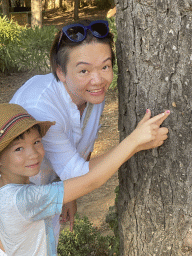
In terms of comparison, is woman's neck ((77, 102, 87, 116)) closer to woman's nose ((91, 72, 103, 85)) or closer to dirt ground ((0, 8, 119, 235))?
woman's nose ((91, 72, 103, 85))

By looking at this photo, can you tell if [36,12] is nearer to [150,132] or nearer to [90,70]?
[90,70]

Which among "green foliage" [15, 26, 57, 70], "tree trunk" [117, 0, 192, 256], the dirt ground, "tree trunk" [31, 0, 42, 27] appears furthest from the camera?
"tree trunk" [31, 0, 42, 27]

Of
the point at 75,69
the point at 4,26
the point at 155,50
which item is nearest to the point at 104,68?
the point at 75,69

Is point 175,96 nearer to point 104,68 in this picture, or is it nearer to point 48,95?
point 104,68

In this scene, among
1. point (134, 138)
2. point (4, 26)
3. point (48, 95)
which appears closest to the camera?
point (134, 138)

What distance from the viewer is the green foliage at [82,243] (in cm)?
286

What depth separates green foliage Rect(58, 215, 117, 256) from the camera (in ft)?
9.37

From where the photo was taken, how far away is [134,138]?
1.77m

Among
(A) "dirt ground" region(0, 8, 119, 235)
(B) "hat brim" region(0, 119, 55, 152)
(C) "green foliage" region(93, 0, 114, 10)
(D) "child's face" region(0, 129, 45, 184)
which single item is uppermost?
(B) "hat brim" region(0, 119, 55, 152)

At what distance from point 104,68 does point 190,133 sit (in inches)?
22.3

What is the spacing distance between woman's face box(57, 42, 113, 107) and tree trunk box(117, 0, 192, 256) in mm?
153

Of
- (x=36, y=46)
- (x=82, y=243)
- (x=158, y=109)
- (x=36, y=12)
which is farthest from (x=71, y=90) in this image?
(x=36, y=12)

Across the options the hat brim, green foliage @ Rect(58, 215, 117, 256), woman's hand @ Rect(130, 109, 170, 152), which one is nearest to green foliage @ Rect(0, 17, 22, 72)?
green foliage @ Rect(58, 215, 117, 256)

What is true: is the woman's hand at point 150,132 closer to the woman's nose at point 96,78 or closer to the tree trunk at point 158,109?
the tree trunk at point 158,109
